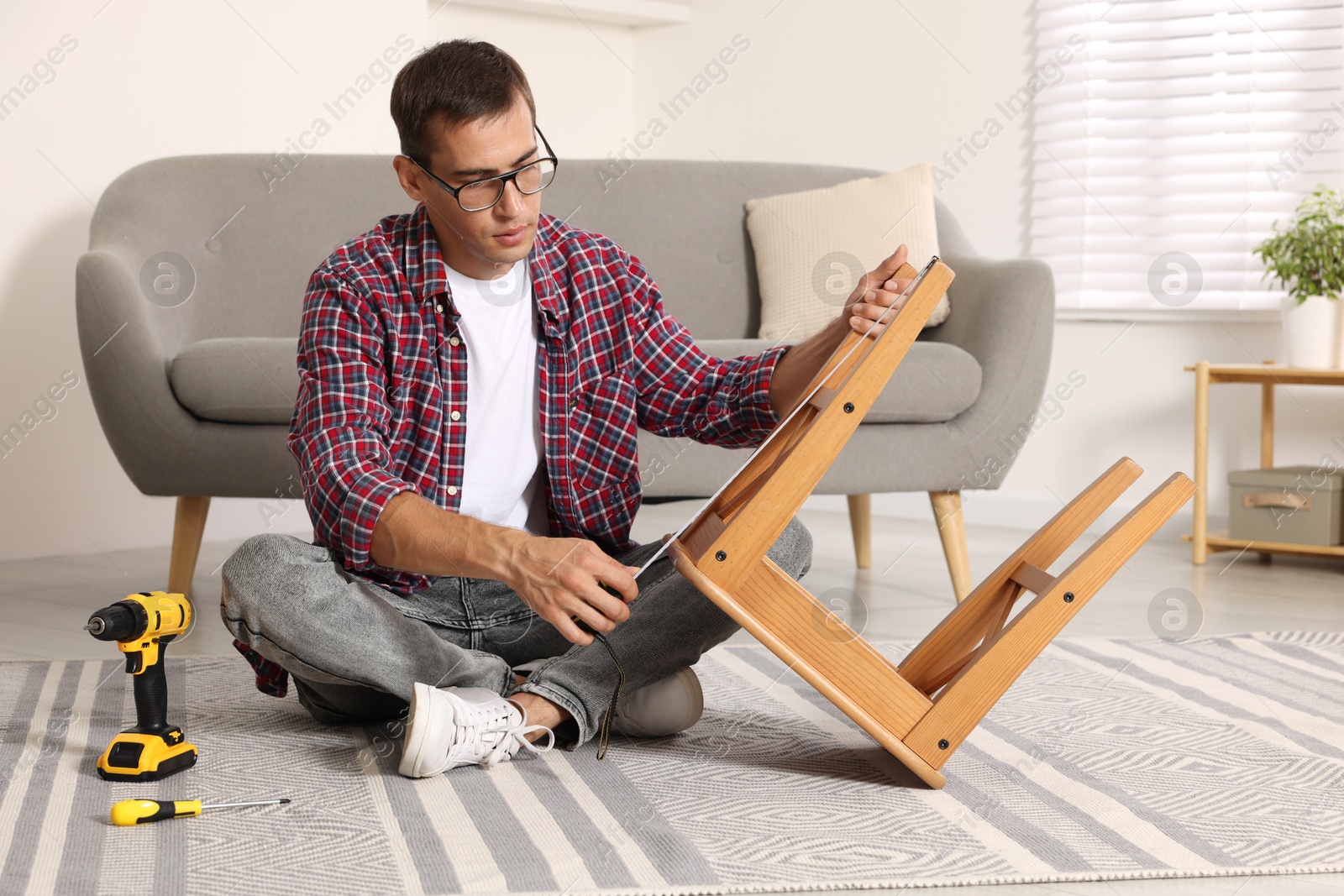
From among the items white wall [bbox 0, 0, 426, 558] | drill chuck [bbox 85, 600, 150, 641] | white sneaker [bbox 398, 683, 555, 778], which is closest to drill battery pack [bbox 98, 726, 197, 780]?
drill chuck [bbox 85, 600, 150, 641]

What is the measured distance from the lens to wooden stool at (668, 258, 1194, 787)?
121 centimetres

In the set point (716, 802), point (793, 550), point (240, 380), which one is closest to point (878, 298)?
point (793, 550)

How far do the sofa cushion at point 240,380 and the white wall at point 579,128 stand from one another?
789mm

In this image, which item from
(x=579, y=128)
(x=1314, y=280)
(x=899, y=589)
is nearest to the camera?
(x=899, y=589)

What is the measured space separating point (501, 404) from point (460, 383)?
0.06 metres

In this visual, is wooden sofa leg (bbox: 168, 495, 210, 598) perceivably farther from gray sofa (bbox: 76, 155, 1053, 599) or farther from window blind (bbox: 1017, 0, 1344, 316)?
window blind (bbox: 1017, 0, 1344, 316)

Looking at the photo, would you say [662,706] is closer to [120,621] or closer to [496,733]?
[496,733]

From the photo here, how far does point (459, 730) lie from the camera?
131 cm

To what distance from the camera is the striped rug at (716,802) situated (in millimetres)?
1090

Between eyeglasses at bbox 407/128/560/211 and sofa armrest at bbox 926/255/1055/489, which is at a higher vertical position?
eyeglasses at bbox 407/128/560/211

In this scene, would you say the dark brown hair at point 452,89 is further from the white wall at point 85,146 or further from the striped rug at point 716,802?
the white wall at point 85,146

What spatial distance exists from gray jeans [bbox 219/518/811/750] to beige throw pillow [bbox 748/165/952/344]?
48.1 inches

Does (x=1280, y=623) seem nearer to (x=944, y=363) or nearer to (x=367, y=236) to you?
(x=944, y=363)

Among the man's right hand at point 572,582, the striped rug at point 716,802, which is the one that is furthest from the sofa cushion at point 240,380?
the man's right hand at point 572,582
